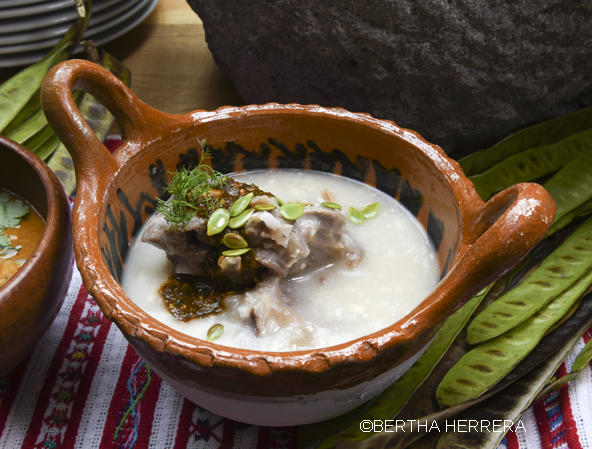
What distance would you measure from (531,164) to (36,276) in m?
1.70

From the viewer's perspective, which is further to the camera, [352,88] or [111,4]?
[111,4]

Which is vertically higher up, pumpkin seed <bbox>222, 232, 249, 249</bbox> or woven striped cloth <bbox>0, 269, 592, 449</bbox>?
pumpkin seed <bbox>222, 232, 249, 249</bbox>

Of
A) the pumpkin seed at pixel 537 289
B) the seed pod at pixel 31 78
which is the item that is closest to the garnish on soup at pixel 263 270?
the pumpkin seed at pixel 537 289

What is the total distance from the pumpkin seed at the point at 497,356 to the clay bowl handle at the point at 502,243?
366mm

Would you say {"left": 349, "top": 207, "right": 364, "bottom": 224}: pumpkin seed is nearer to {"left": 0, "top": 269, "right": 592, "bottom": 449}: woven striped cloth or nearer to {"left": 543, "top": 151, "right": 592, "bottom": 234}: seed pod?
{"left": 0, "top": 269, "right": 592, "bottom": 449}: woven striped cloth

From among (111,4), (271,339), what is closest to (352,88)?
(271,339)

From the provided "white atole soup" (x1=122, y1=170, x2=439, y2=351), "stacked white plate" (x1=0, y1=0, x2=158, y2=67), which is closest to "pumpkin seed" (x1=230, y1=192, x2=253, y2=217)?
"white atole soup" (x1=122, y1=170, x2=439, y2=351)

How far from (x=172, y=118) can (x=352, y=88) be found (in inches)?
31.6

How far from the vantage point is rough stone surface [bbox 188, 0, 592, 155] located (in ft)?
5.89

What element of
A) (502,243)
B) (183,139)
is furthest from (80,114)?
(502,243)

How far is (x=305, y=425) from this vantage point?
134cm

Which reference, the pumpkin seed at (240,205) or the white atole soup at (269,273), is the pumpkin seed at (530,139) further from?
the pumpkin seed at (240,205)

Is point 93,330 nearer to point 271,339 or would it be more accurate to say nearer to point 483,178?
point 271,339

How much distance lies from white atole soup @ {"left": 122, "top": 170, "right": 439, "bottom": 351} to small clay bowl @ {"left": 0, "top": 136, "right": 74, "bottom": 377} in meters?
0.18
